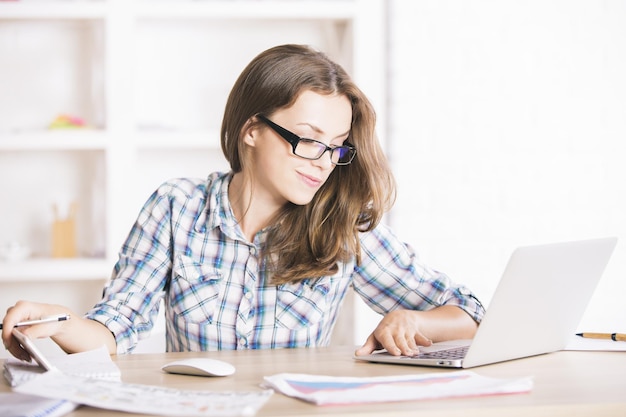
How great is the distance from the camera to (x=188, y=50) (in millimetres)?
3209

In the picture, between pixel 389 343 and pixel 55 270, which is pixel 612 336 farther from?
pixel 55 270

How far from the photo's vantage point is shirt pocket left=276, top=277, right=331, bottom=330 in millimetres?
1772

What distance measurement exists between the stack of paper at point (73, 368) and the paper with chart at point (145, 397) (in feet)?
0.28

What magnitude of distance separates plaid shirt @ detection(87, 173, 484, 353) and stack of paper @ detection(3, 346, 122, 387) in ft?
1.26


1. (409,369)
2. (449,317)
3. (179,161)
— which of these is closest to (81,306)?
(179,161)

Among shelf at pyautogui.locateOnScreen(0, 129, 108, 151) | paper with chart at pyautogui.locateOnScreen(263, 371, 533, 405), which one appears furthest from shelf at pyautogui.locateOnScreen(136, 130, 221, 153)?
paper with chart at pyautogui.locateOnScreen(263, 371, 533, 405)

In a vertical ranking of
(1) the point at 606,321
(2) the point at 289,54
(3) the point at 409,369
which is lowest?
(1) the point at 606,321

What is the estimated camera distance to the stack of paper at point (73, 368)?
1191 mm

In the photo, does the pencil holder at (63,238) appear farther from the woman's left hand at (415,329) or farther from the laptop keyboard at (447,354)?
the laptop keyboard at (447,354)

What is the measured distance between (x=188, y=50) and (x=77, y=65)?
42cm

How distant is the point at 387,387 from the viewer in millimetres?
1106

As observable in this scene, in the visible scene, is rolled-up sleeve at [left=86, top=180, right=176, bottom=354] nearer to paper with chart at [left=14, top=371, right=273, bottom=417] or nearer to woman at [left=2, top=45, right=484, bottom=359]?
woman at [left=2, top=45, right=484, bottom=359]

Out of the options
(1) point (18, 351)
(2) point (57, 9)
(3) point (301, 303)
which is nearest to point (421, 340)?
(3) point (301, 303)

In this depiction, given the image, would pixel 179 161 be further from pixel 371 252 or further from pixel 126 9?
pixel 371 252
